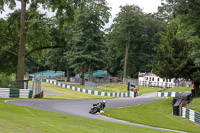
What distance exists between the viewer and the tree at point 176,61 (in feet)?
103

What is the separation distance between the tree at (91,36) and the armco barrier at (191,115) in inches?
1480

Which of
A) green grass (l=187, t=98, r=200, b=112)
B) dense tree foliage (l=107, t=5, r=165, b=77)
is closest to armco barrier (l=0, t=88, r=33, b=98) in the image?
green grass (l=187, t=98, r=200, b=112)

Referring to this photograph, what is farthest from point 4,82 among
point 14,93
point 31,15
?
point 31,15

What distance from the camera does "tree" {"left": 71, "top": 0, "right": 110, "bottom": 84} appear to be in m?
61.9

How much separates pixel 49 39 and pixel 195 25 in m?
14.1

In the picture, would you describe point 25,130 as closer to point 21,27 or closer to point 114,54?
point 21,27

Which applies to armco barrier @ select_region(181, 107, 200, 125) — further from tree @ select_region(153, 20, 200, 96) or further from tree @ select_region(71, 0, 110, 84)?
tree @ select_region(71, 0, 110, 84)

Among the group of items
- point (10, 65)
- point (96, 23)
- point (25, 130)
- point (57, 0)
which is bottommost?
point (25, 130)

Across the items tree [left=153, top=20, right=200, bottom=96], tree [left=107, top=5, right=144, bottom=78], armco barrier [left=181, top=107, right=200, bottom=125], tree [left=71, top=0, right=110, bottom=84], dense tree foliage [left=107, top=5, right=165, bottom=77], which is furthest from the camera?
dense tree foliage [left=107, top=5, right=165, bottom=77]

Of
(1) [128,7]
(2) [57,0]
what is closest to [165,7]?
(2) [57,0]

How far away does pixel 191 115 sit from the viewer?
23.3 metres

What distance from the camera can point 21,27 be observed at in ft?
91.7

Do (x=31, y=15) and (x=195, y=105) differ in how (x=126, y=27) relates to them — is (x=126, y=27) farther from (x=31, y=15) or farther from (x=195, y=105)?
(x=195, y=105)

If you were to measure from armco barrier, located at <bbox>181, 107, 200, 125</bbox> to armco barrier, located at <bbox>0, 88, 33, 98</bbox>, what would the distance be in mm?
13781
